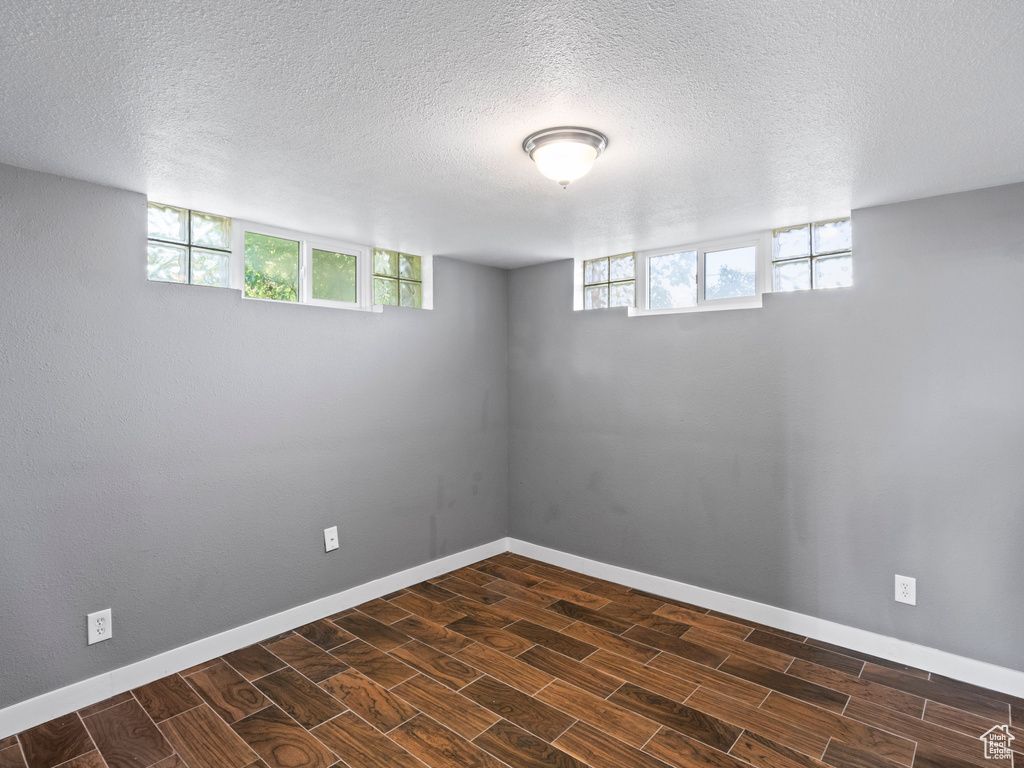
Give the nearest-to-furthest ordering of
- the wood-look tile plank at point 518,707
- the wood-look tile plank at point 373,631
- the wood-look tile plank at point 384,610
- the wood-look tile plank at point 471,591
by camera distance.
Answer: the wood-look tile plank at point 518,707 < the wood-look tile plank at point 373,631 < the wood-look tile plank at point 384,610 < the wood-look tile plank at point 471,591

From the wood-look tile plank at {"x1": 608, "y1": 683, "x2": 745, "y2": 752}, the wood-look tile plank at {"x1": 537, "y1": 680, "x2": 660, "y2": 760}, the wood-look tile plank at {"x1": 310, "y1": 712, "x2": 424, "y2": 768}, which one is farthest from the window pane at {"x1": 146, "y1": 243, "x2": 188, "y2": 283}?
the wood-look tile plank at {"x1": 608, "y1": 683, "x2": 745, "y2": 752}

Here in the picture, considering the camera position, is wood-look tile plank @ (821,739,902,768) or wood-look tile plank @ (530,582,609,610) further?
wood-look tile plank @ (530,582,609,610)

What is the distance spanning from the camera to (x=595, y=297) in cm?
397

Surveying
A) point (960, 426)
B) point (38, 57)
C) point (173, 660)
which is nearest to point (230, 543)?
point (173, 660)

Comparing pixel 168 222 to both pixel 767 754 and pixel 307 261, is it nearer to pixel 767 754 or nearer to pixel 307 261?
pixel 307 261

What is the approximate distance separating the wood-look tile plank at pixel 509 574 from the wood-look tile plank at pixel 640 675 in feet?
3.20

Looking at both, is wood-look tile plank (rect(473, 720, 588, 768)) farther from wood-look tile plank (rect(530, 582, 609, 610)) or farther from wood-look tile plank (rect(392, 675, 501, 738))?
wood-look tile plank (rect(530, 582, 609, 610))

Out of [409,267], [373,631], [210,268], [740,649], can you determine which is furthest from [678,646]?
[210,268]

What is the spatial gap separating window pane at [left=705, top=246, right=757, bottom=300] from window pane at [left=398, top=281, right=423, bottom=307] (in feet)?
6.04

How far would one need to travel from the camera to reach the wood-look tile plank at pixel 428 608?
3172 mm

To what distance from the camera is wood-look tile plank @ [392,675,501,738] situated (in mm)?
2219

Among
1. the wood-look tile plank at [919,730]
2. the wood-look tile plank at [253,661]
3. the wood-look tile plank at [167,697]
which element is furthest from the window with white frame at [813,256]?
the wood-look tile plank at [167,697]

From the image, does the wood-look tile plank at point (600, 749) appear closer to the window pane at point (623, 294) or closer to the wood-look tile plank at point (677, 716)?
the wood-look tile plank at point (677, 716)

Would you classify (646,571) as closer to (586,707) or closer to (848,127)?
(586,707)
